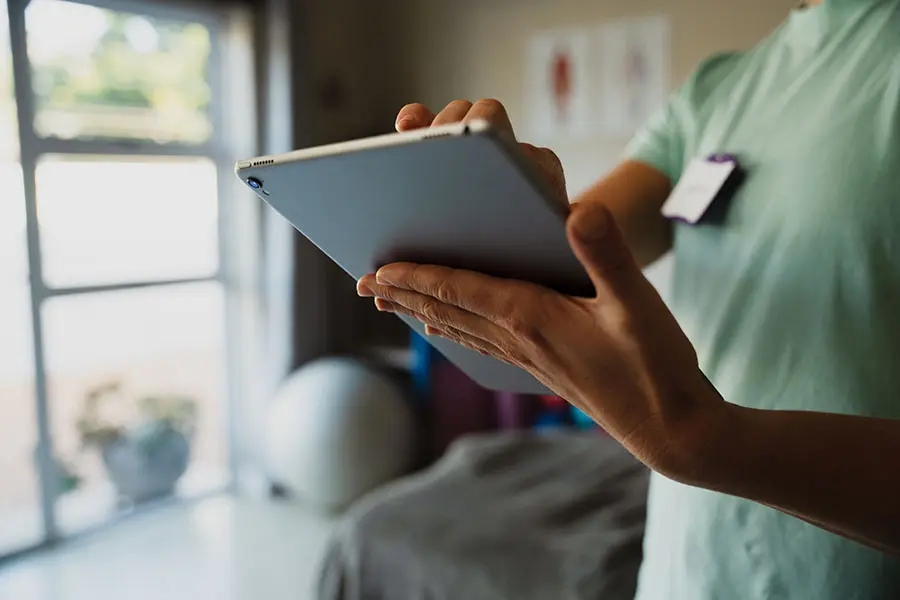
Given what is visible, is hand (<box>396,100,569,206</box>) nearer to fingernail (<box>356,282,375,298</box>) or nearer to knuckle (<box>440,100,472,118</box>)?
knuckle (<box>440,100,472,118</box>)

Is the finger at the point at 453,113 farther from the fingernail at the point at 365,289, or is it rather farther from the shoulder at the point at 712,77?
the shoulder at the point at 712,77

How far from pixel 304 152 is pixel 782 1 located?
262 centimetres

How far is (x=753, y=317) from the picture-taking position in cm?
69

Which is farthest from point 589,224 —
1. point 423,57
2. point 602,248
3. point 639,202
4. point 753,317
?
point 423,57

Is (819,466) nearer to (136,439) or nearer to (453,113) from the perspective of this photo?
(453,113)

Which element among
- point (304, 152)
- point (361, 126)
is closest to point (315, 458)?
point (361, 126)

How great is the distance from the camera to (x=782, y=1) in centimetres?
263

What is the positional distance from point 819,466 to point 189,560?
8.99 ft

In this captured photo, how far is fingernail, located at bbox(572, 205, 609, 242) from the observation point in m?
0.40

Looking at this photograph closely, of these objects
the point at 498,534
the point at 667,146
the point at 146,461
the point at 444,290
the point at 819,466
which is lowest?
the point at 146,461

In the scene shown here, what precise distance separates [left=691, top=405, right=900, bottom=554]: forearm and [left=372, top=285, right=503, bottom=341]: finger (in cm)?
17

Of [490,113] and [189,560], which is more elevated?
[490,113]

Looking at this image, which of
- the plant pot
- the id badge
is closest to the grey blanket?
the id badge

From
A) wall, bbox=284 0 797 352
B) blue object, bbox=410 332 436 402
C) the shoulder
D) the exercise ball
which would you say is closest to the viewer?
the shoulder
